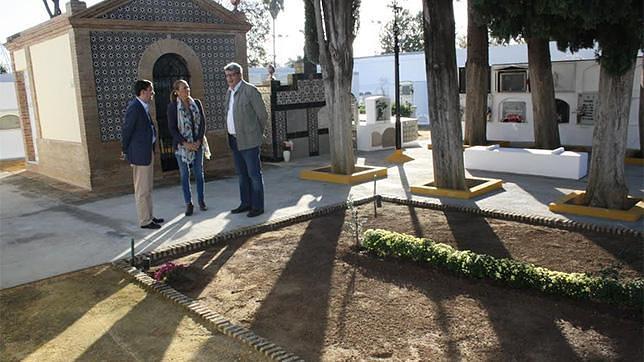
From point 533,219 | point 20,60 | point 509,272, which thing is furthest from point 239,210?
point 20,60

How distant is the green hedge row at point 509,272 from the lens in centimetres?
442

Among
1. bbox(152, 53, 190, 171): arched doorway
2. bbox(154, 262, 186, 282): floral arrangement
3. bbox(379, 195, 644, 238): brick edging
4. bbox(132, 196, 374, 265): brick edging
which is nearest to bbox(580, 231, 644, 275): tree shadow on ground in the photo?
bbox(379, 195, 644, 238): brick edging

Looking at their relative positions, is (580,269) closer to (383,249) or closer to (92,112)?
(383,249)

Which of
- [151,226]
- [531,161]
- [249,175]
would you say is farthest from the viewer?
[531,161]

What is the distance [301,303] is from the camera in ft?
15.7

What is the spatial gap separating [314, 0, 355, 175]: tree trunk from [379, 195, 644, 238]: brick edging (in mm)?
2343

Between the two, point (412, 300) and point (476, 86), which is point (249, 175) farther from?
point (476, 86)

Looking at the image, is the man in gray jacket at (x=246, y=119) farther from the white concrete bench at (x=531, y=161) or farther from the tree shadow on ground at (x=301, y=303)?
the white concrete bench at (x=531, y=161)

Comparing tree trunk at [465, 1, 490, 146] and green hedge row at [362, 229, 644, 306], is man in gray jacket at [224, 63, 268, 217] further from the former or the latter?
tree trunk at [465, 1, 490, 146]

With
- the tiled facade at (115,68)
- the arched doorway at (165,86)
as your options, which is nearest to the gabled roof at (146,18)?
the tiled facade at (115,68)

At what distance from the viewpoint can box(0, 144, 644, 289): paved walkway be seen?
6.30 meters

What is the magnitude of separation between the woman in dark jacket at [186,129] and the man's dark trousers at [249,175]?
50cm

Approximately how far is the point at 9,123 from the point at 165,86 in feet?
23.3

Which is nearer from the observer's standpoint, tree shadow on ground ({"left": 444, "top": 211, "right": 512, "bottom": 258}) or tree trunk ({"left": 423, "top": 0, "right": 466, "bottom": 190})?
tree shadow on ground ({"left": 444, "top": 211, "right": 512, "bottom": 258})
